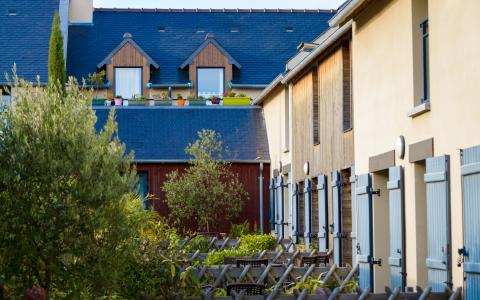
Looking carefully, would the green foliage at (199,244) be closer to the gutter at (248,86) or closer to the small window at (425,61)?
the small window at (425,61)

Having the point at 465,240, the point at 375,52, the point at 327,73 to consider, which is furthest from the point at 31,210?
the point at 327,73

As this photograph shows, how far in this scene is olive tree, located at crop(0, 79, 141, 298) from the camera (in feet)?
37.7

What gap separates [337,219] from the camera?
2056cm

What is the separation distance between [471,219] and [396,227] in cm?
355

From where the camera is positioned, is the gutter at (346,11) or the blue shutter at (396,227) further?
the gutter at (346,11)

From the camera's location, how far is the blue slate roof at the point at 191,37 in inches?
1801

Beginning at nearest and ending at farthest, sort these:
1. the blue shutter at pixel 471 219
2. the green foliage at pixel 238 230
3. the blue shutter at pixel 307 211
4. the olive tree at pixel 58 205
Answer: the olive tree at pixel 58 205
the blue shutter at pixel 471 219
the blue shutter at pixel 307 211
the green foliage at pixel 238 230

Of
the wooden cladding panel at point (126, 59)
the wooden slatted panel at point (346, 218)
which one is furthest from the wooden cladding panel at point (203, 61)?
the wooden slatted panel at point (346, 218)

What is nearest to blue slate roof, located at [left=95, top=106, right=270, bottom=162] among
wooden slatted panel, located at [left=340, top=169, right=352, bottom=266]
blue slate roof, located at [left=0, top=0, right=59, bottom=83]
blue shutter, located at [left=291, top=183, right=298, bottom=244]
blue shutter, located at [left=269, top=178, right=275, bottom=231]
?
blue shutter, located at [left=269, top=178, right=275, bottom=231]

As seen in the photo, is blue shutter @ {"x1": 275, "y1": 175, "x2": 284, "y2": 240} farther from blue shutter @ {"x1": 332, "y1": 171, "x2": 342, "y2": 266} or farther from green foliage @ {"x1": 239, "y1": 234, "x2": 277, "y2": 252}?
blue shutter @ {"x1": 332, "y1": 171, "x2": 342, "y2": 266}

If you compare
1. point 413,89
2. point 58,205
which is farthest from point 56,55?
point 58,205

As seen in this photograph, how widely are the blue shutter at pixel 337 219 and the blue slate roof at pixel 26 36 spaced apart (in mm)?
23794

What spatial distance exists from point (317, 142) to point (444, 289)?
10.4 m

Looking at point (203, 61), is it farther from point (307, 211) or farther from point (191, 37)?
point (307, 211)
